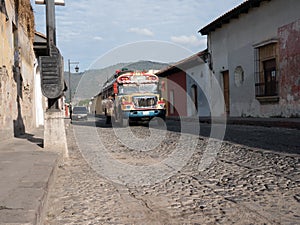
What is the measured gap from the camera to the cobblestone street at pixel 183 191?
3592 mm

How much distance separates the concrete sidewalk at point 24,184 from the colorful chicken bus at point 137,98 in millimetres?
10043

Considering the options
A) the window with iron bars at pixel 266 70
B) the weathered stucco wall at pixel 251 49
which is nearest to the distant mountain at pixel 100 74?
the weathered stucco wall at pixel 251 49

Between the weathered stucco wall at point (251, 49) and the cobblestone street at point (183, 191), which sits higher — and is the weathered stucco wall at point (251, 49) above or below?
above

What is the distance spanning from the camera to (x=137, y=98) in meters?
17.6

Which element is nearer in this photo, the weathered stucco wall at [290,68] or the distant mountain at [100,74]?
the weathered stucco wall at [290,68]

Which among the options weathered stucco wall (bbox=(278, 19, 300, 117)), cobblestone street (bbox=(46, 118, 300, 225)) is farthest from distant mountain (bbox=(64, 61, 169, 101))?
cobblestone street (bbox=(46, 118, 300, 225))

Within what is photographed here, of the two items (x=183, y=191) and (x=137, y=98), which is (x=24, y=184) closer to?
(x=183, y=191)

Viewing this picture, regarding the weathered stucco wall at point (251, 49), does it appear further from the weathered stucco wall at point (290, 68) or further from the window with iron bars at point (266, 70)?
the window with iron bars at point (266, 70)

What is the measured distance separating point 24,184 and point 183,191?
189 cm

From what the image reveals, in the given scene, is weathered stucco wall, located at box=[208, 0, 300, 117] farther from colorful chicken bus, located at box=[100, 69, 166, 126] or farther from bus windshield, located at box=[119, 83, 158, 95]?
bus windshield, located at box=[119, 83, 158, 95]

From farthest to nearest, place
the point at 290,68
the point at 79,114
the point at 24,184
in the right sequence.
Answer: the point at 79,114 < the point at 290,68 < the point at 24,184

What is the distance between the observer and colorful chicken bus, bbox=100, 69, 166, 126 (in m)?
17.4

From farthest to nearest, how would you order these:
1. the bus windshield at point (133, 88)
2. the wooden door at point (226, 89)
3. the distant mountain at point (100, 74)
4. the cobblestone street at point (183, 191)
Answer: the wooden door at point (226, 89) < the distant mountain at point (100, 74) < the bus windshield at point (133, 88) < the cobblestone street at point (183, 191)

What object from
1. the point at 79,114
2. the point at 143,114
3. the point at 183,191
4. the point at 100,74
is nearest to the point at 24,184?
the point at 183,191
